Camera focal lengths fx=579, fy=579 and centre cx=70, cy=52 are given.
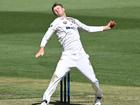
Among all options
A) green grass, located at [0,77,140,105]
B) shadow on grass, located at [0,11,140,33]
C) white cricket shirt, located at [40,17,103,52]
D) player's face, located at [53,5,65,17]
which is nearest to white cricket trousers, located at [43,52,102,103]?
white cricket shirt, located at [40,17,103,52]

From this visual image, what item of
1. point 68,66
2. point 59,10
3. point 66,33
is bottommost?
point 68,66

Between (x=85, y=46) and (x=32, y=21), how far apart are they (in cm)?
1416

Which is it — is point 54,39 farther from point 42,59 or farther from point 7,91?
point 7,91

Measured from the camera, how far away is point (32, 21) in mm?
44844

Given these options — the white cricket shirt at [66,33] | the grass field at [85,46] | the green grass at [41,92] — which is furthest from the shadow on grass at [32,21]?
the white cricket shirt at [66,33]

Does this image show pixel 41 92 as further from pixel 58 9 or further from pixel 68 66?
pixel 58 9

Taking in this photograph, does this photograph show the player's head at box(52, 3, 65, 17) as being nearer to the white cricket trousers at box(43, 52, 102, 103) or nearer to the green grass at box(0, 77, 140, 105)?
the white cricket trousers at box(43, 52, 102, 103)

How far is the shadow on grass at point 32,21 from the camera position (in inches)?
1610

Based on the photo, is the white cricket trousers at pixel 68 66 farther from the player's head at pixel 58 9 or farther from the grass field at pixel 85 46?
the grass field at pixel 85 46

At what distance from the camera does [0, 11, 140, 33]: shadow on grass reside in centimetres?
4091

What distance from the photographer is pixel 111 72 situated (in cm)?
2267

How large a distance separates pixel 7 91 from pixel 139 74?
7.49 m

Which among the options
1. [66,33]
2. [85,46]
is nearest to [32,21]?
[85,46]

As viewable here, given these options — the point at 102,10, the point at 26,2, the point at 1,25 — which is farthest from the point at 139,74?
the point at 26,2
